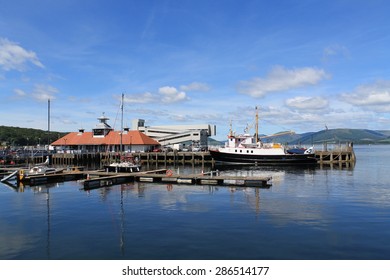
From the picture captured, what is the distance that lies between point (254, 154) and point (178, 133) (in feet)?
201

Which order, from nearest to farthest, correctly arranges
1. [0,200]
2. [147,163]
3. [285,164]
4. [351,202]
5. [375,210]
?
[375,210]
[351,202]
[0,200]
[285,164]
[147,163]

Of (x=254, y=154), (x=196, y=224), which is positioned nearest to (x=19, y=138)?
(x=254, y=154)

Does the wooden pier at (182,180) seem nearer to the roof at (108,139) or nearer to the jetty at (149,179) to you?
the jetty at (149,179)

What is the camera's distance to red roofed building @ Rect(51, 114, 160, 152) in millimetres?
87500

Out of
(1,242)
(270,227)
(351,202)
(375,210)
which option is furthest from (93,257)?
(351,202)

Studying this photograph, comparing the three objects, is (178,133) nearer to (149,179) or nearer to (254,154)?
(254,154)

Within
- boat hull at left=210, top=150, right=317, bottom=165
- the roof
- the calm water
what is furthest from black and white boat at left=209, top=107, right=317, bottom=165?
the calm water

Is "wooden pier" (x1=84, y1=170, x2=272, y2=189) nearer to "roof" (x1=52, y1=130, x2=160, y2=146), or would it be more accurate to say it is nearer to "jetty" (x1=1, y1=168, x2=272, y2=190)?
"jetty" (x1=1, y1=168, x2=272, y2=190)

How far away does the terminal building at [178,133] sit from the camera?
121 m

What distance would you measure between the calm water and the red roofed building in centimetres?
5564

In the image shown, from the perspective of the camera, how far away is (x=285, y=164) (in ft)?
215

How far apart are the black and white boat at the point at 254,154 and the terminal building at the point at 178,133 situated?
4887cm

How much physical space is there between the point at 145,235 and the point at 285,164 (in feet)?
172
